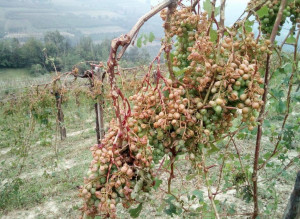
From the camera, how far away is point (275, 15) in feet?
5.33

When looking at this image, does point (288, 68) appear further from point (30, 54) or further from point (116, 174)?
point (30, 54)

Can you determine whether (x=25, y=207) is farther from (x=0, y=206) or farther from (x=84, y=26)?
(x=84, y=26)

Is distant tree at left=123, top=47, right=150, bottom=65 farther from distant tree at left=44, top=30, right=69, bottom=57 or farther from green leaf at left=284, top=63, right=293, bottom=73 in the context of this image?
green leaf at left=284, top=63, right=293, bottom=73

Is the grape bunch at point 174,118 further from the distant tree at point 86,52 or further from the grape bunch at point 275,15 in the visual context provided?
the distant tree at point 86,52

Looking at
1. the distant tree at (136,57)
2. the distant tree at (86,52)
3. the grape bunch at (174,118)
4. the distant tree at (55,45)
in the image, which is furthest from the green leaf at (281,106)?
the distant tree at (55,45)

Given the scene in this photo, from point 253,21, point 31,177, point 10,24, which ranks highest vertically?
point 10,24

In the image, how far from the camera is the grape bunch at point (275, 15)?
5.22ft

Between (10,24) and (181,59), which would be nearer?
(181,59)

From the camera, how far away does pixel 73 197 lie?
540 cm

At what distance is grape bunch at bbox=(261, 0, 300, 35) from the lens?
1592 mm

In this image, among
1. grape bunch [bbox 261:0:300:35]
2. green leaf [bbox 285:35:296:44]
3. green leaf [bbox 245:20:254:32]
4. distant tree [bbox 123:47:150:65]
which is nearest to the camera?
green leaf [bbox 245:20:254:32]

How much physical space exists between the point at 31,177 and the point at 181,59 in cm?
647

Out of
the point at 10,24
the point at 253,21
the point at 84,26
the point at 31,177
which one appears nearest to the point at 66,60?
the point at 31,177

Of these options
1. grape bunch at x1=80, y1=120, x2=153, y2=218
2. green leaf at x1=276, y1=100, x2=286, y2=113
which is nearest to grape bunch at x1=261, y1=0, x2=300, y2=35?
green leaf at x1=276, y1=100, x2=286, y2=113
